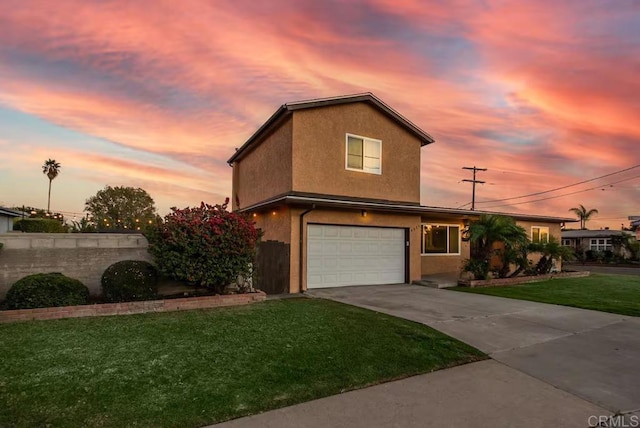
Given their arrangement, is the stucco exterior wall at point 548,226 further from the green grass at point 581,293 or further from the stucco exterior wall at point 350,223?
the stucco exterior wall at point 350,223

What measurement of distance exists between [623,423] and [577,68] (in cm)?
1356

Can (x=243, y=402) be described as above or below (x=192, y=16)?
below

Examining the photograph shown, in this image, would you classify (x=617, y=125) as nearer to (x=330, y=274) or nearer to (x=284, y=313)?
(x=330, y=274)

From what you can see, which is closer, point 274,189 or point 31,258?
point 31,258

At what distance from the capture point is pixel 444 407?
12.8ft

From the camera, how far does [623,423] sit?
367cm

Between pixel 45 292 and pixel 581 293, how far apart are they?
15.4 meters

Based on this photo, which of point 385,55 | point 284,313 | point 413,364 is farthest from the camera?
point 385,55

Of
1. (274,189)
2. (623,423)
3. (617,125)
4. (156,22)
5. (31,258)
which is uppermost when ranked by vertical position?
(156,22)

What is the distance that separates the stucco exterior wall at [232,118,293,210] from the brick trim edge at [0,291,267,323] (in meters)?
5.05

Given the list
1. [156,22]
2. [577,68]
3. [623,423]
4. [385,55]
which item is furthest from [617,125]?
[156,22]

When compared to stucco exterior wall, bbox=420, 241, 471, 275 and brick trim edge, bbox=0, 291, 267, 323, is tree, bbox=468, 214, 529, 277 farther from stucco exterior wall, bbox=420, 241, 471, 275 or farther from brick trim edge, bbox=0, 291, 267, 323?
brick trim edge, bbox=0, 291, 267, 323

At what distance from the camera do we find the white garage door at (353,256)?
12484 mm

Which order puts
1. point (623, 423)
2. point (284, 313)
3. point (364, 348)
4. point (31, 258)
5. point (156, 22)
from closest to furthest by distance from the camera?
point (623, 423) < point (364, 348) < point (284, 313) < point (31, 258) < point (156, 22)
